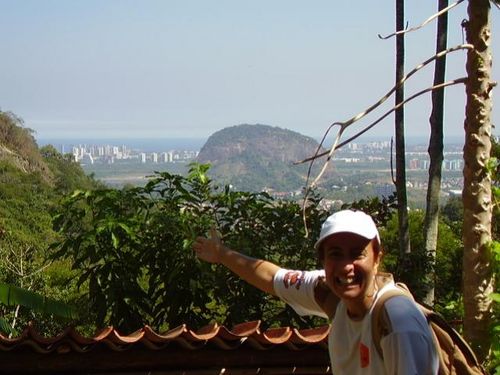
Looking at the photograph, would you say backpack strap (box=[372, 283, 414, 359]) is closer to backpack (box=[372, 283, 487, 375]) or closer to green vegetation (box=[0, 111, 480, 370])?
backpack (box=[372, 283, 487, 375])

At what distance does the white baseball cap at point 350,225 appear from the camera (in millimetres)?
1796

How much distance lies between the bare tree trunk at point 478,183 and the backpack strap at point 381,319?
6.51 ft

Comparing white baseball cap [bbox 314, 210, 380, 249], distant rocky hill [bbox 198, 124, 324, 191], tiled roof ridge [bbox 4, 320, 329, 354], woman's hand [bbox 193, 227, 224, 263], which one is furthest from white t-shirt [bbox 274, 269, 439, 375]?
distant rocky hill [bbox 198, 124, 324, 191]

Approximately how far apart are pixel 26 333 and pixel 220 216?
2199 millimetres

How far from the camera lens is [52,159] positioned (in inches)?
1933

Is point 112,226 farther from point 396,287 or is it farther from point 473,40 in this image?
point 396,287

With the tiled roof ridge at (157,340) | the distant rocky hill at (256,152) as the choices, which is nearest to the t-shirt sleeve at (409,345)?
the tiled roof ridge at (157,340)

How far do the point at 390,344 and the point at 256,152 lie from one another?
196 feet

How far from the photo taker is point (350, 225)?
180cm

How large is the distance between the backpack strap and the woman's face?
2.1 inches

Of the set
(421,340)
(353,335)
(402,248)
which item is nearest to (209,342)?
(353,335)

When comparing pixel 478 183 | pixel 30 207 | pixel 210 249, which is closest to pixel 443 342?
pixel 210 249

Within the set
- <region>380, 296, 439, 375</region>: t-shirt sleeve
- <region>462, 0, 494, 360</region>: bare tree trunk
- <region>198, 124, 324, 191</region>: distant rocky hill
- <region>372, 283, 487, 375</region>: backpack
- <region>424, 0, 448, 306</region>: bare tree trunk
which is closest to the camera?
<region>380, 296, 439, 375</region>: t-shirt sleeve

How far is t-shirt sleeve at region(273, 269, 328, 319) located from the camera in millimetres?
2184
